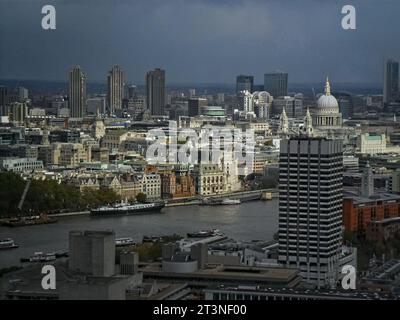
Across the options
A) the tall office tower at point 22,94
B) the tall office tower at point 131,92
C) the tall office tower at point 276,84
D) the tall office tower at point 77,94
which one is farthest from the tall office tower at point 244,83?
the tall office tower at point 22,94

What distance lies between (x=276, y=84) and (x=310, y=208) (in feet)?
32.8

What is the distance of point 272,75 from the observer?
48.9 ft

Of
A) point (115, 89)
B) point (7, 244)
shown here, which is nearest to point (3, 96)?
point (115, 89)

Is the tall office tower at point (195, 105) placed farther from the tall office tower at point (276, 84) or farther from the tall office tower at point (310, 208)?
the tall office tower at point (310, 208)

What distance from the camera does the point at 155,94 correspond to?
17.3 meters

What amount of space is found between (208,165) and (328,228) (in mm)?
5719

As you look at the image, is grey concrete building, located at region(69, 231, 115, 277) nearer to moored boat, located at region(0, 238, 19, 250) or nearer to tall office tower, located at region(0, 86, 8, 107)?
moored boat, located at region(0, 238, 19, 250)

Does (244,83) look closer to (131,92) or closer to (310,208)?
(131,92)

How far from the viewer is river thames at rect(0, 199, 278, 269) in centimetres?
686

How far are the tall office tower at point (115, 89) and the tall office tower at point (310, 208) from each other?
9508mm

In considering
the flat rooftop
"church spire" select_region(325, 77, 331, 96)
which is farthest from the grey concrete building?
"church spire" select_region(325, 77, 331, 96)

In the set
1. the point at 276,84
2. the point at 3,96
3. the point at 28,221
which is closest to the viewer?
the point at 28,221

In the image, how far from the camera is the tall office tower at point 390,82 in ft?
38.7

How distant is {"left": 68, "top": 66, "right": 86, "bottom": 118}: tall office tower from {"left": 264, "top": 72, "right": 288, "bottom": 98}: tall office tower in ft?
8.46
